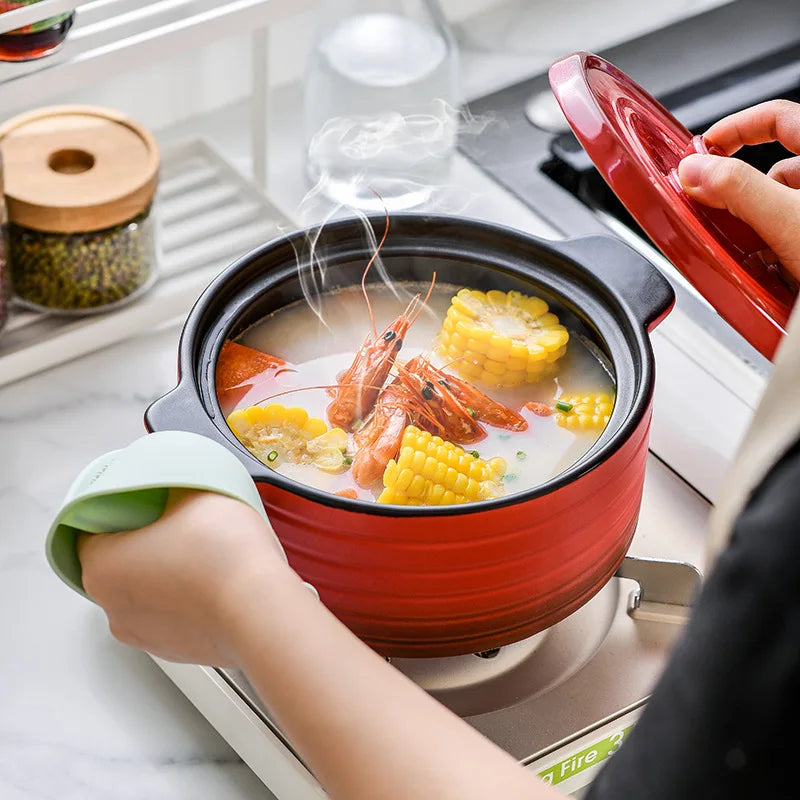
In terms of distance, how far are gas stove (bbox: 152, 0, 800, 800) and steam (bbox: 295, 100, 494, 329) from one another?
68mm

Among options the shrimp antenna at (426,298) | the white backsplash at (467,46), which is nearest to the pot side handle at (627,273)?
the shrimp antenna at (426,298)

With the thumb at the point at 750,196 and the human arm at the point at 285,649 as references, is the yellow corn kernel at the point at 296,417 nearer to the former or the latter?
the human arm at the point at 285,649

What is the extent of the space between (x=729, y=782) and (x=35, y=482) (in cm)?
77

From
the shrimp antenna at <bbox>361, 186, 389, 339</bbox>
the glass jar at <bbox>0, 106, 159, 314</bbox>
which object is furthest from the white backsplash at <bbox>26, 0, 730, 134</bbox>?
the shrimp antenna at <bbox>361, 186, 389, 339</bbox>

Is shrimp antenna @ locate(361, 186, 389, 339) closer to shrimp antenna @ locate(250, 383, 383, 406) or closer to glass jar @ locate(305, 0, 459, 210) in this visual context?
shrimp antenna @ locate(250, 383, 383, 406)

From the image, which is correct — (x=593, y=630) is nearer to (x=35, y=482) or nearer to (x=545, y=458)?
(x=545, y=458)

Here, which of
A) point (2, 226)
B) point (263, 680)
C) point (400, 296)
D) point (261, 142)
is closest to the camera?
point (263, 680)

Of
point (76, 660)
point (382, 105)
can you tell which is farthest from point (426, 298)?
point (382, 105)

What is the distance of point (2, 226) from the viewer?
3.48 feet

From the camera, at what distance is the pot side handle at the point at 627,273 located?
871mm

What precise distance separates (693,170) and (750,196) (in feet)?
0.15

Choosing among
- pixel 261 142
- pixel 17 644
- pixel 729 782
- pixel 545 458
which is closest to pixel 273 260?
pixel 545 458

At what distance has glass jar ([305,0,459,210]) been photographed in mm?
1345

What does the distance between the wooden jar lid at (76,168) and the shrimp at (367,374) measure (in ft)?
0.93
